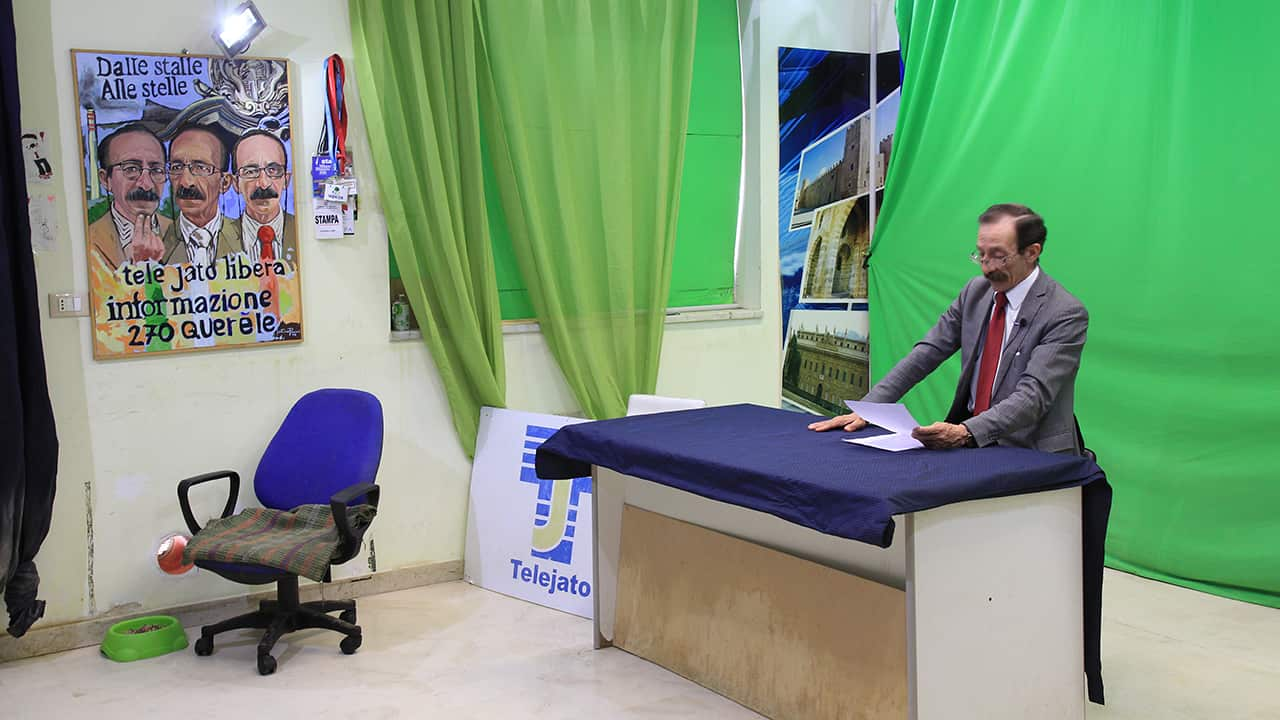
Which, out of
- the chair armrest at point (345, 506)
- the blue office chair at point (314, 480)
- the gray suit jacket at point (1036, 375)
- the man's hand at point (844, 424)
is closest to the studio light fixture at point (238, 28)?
the blue office chair at point (314, 480)

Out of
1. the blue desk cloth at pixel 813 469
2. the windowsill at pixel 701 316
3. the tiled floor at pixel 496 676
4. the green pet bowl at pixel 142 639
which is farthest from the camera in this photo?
the windowsill at pixel 701 316

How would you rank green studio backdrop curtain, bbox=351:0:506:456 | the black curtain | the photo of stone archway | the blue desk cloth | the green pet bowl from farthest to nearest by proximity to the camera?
the photo of stone archway, green studio backdrop curtain, bbox=351:0:506:456, the green pet bowl, the black curtain, the blue desk cloth

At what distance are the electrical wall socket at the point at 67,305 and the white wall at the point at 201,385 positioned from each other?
0.09 ft

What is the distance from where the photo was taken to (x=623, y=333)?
4812 millimetres

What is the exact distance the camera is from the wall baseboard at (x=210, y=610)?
3.84 metres

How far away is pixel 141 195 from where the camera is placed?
394cm

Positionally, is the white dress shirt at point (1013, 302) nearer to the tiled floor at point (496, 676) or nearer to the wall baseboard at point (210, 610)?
the tiled floor at point (496, 676)

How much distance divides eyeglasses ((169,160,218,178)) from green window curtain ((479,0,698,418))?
1.13 meters

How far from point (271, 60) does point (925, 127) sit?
2.97 metres

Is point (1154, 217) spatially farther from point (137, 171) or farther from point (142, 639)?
point (142, 639)

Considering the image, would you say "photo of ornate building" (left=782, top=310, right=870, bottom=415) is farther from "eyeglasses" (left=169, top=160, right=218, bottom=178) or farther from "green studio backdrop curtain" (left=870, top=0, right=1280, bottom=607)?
"eyeglasses" (left=169, top=160, right=218, bottom=178)

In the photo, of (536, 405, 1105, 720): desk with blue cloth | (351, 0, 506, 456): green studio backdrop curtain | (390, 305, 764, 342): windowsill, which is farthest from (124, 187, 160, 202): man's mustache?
(536, 405, 1105, 720): desk with blue cloth

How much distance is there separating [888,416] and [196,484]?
2.62 metres

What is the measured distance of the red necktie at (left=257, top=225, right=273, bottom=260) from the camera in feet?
13.6
